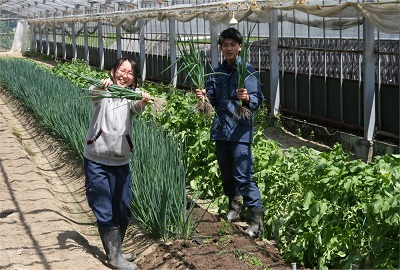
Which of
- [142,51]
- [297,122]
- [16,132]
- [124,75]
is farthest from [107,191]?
[142,51]

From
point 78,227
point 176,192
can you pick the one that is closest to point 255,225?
point 176,192

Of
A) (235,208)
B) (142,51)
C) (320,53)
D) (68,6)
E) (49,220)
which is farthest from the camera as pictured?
(68,6)

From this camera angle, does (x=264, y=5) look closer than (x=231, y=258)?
No

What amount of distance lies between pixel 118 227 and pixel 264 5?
22.9 feet

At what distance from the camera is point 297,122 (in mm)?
11008

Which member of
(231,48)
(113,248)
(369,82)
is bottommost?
(113,248)

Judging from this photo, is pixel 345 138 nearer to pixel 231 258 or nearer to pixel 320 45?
pixel 320 45

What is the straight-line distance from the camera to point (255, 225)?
194 inches

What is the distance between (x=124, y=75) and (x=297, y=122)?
6676 mm

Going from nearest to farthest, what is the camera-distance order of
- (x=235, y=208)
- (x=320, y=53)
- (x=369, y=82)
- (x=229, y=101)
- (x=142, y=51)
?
(x=229, y=101) → (x=235, y=208) → (x=369, y=82) → (x=320, y=53) → (x=142, y=51)

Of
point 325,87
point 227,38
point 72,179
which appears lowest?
point 72,179

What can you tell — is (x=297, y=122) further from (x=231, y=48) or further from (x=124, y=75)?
(x=124, y=75)

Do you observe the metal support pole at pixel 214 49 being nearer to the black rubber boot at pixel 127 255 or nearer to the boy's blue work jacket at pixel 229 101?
the boy's blue work jacket at pixel 229 101

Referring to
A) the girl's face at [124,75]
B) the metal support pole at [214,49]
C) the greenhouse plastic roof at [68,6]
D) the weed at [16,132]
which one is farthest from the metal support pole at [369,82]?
the greenhouse plastic roof at [68,6]
